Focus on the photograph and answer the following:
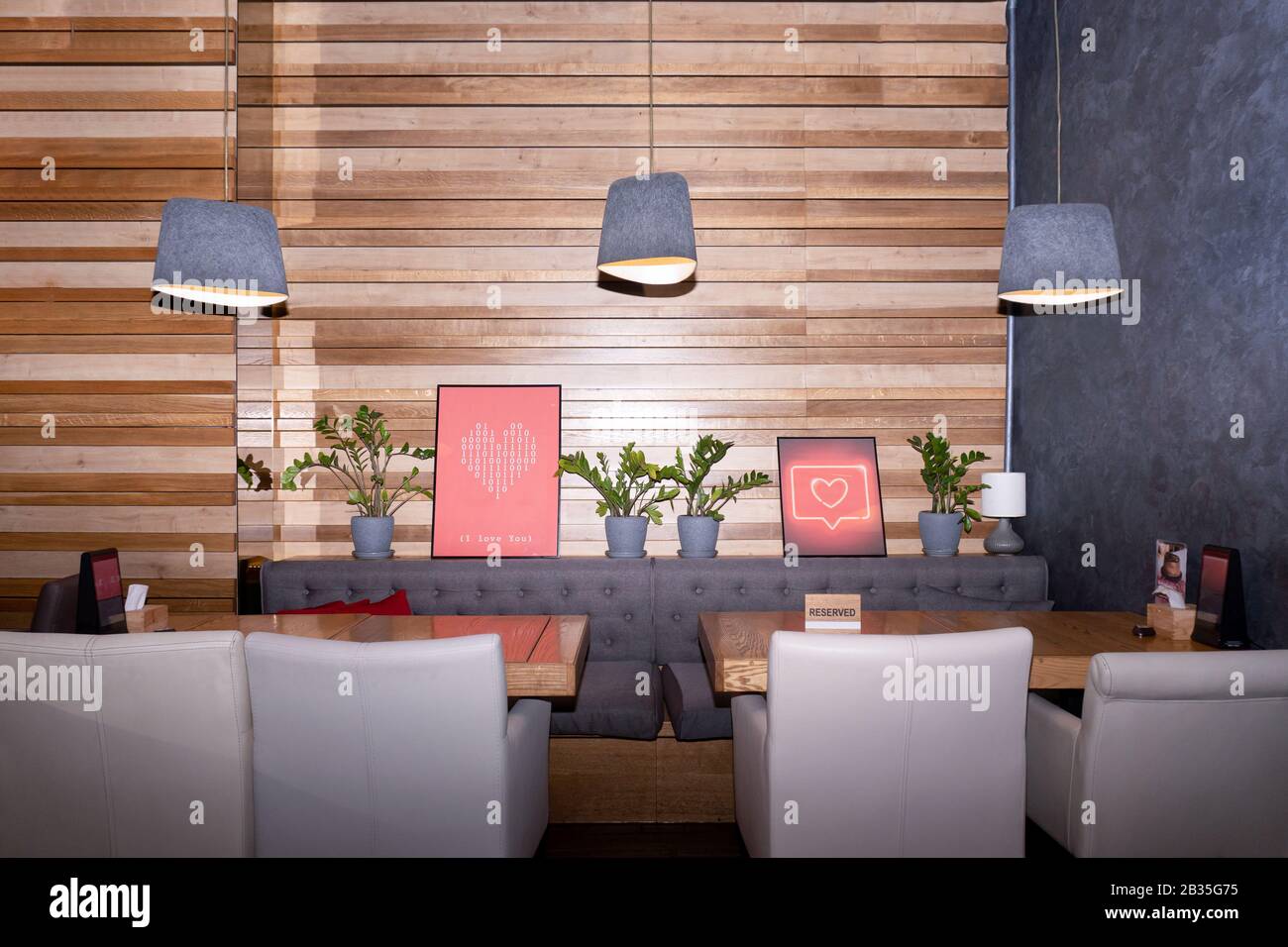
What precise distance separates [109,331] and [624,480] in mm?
2352

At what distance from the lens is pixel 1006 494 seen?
3.35m

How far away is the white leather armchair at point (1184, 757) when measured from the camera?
167cm

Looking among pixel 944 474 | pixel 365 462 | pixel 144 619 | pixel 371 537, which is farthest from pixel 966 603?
pixel 144 619

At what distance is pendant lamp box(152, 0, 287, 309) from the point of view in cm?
228

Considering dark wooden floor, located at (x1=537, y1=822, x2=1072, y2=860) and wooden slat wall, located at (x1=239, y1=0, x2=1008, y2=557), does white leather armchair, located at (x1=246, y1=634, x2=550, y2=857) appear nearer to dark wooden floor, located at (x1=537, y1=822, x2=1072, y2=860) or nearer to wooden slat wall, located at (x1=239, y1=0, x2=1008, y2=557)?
dark wooden floor, located at (x1=537, y1=822, x2=1072, y2=860)

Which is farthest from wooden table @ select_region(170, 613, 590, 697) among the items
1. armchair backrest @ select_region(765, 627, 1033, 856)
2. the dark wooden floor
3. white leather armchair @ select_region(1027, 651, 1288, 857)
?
white leather armchair @ select_region(1027, 651, 1288, 857)

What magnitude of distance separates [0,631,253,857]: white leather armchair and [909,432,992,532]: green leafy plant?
288 cm

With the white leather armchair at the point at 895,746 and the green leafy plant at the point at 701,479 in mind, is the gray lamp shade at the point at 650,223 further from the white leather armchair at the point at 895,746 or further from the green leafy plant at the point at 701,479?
the white leather armchair at the point at 895,746

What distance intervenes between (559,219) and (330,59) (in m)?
1.36

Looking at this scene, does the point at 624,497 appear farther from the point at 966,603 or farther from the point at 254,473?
the point at 254,473

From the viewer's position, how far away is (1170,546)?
2.38 meters

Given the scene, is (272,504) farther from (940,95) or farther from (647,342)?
(940,95)

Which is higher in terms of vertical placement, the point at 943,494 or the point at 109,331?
the point at 109,331
